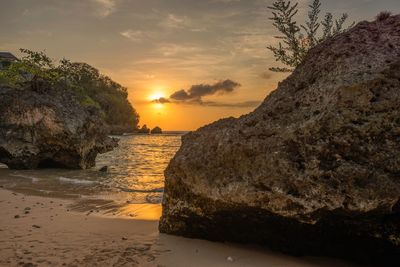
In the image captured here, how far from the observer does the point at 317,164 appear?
12.2 feet

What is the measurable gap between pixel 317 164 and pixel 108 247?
2.51 meters

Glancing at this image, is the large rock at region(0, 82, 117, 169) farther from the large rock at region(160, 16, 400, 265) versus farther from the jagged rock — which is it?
the jagged rock

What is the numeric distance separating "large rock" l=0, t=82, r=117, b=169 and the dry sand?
8.47 metres

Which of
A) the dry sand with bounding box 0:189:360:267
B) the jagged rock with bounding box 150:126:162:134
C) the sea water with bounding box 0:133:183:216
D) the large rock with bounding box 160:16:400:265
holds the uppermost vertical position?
the jagged rock with bounding box 150:126:162:134

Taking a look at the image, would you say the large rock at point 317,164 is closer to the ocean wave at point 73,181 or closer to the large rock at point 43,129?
the ocean wave at point 73,181

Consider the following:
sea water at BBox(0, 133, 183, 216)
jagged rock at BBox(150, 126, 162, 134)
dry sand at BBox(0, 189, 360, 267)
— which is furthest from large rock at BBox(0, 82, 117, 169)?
jagged rock at BBox(150, 126, 162, 134)

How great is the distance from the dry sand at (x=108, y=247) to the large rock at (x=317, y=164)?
0.83ft

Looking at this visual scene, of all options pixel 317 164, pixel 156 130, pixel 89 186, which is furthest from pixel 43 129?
pixel 156 130

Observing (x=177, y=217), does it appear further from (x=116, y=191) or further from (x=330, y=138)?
(x=116, y=191)

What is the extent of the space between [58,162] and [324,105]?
13218 millimetres

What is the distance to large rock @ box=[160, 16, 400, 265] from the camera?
3.58m

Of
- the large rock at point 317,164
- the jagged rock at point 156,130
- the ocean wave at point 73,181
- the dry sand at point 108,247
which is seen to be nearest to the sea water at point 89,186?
the ocean wave at point 73,181

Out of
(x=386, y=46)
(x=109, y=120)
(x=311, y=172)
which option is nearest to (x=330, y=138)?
(x=311, y=172)

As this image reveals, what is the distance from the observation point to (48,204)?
7633 mm
